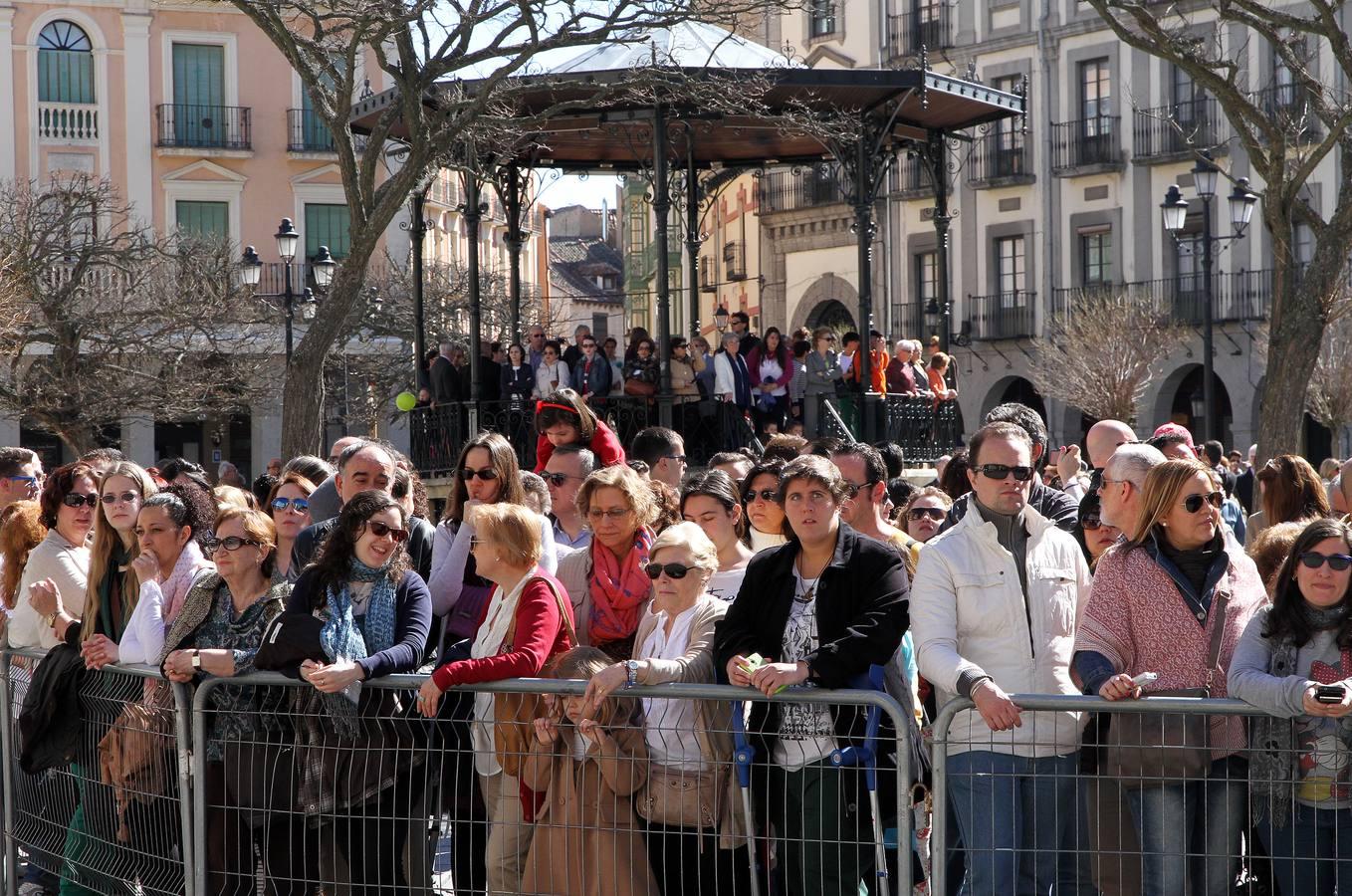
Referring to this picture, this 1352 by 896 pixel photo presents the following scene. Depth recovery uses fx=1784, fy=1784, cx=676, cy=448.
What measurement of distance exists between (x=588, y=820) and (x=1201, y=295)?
33.8m

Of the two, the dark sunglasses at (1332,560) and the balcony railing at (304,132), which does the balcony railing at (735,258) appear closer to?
the balcony railing at (304,132)

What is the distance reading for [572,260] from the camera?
87.6m

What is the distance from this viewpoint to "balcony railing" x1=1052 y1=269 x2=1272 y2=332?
122 feet

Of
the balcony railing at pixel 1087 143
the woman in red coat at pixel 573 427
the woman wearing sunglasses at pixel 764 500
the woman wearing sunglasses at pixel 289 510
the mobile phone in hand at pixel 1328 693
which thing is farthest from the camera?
the balcony railing at pixel 1087 143

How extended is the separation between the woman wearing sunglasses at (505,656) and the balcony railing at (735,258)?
124ft

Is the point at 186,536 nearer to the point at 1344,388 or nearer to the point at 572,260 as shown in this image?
the point at 1344,388

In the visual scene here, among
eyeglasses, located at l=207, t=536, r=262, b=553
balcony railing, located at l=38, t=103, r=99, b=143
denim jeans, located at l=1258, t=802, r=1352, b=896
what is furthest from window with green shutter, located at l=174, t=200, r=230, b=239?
denim jeans, located at l=1258, t=802, r=1352, b=896

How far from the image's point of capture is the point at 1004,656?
5500mm

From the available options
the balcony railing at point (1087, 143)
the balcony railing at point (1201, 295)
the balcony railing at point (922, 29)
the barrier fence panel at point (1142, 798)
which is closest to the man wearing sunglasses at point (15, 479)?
the barrier fence panel at point (1142, 798)

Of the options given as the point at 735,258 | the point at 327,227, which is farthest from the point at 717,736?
the point at 735,258

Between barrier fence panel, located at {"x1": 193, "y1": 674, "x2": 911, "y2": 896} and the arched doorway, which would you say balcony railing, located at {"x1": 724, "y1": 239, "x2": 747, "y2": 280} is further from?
barrier fence panel, located at {"x1": 193, "y1": 674, "x2": 911, "y2": 896}

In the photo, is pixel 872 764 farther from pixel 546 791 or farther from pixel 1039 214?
pixel 1039 214

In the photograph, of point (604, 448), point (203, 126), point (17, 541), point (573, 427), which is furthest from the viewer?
point (203, 126)

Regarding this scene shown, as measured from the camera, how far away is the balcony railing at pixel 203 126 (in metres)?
41.1
